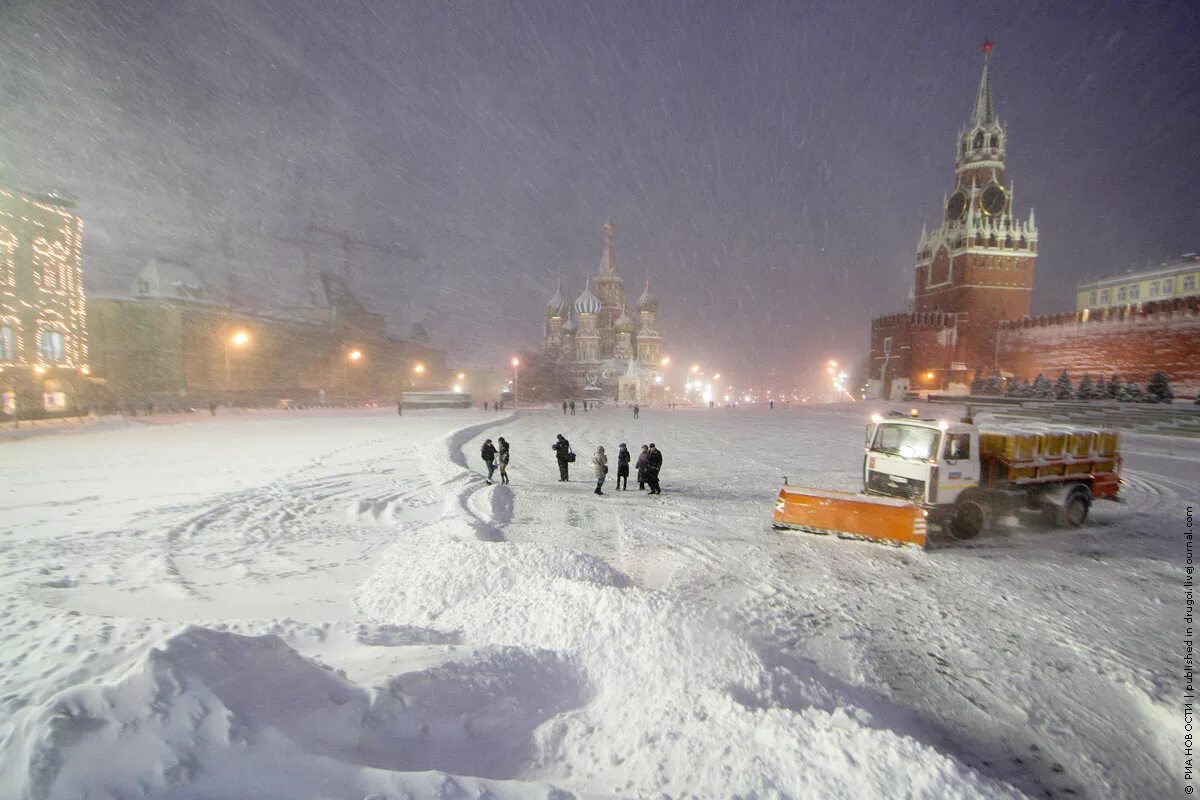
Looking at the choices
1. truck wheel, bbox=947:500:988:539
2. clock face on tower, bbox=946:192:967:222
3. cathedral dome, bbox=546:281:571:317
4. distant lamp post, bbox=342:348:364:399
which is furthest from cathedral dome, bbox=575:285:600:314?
truck wheel, bbox=947:500:988:539

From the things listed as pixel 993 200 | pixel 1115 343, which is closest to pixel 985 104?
pixel 993 200

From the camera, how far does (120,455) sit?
16.8m

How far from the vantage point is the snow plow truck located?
28.9ft

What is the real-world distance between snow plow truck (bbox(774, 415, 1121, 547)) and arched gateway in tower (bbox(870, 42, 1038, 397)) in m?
49.2

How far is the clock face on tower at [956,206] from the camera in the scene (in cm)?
5942

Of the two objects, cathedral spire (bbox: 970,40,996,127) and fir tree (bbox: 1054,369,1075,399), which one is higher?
cathedral spire (bbox: 970,40,996,127)

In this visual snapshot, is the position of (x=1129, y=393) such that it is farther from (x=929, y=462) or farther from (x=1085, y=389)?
(x=929, y=462)

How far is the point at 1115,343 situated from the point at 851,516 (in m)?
46.5

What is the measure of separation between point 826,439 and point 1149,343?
31.1m

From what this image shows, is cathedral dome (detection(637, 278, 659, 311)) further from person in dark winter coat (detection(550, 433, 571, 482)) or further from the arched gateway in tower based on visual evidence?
person in dark winter coat (detection(550, 433, 571, 482))

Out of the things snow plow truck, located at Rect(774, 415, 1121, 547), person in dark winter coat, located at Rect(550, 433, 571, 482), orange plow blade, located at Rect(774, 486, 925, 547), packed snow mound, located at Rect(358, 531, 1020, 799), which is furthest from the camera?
person in dark winter coat, located at Rect(550, 433, 571, 482)

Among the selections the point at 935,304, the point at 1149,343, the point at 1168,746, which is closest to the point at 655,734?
the point at 1168,746

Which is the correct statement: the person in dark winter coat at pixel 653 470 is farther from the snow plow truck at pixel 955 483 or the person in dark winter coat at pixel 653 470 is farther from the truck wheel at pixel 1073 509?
the truck wheel at pixel 1073 509

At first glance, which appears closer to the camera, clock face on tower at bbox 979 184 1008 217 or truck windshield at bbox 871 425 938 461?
truck windshield at bbox 871 425 938 461
